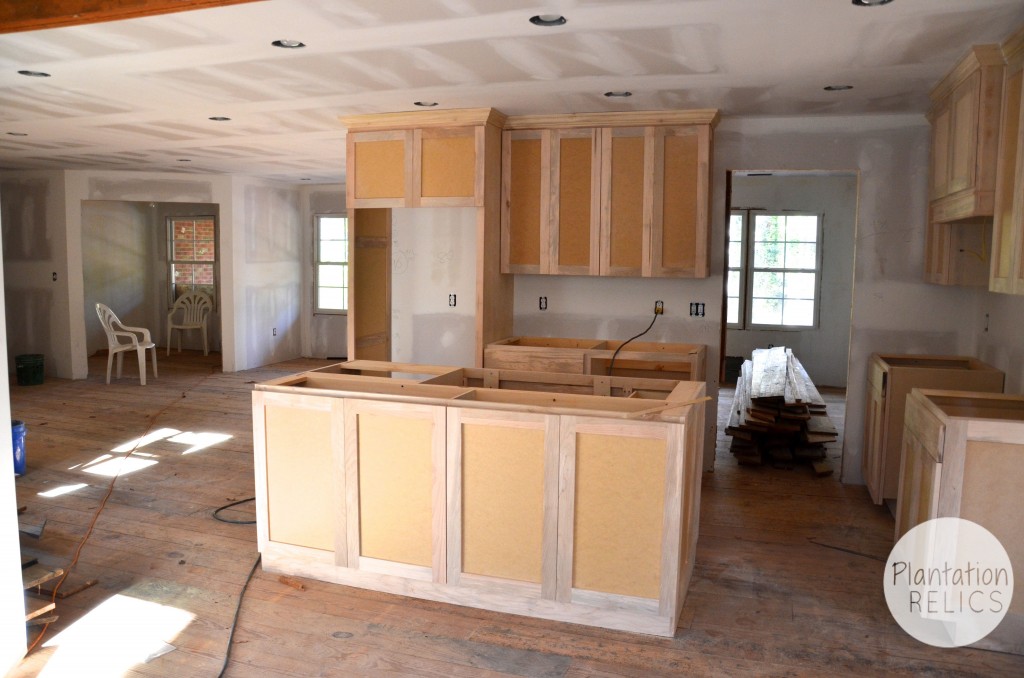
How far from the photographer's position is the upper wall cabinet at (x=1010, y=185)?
333 cm

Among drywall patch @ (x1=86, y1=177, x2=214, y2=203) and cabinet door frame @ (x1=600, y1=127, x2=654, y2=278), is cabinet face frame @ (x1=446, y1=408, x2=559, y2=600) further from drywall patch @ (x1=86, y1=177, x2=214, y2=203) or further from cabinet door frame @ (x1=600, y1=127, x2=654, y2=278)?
drywall patch @ (x1=86, y1=177, x2=214, y2=203)

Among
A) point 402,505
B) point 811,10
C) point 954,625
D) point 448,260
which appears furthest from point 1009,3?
point 448,260

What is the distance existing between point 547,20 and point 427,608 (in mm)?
2652

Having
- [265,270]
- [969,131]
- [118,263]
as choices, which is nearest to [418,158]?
[969,131]

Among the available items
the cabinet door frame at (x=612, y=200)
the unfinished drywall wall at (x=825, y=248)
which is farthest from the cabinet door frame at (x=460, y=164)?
the unfinished drywall wall at (x=825, y=248)

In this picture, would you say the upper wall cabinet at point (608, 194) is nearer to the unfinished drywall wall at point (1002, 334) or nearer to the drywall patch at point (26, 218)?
the unfinished drywall wall at point (1002, 334)

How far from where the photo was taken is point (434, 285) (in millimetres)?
6016

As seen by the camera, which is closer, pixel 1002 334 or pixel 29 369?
pixel 1002 334

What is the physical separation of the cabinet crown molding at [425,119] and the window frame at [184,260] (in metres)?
6.54

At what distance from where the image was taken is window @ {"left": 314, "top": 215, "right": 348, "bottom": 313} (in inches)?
430

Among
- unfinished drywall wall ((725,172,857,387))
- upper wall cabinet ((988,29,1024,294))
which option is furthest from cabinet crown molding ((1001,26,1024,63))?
unfinished drywall wall ((725,172,857,387))

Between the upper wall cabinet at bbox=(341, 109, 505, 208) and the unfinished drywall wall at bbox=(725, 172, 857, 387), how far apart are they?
528 centimetres

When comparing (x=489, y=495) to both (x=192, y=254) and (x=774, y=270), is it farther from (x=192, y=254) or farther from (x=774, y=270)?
(x=192, y=254)

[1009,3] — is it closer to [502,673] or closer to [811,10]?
[811,10]
